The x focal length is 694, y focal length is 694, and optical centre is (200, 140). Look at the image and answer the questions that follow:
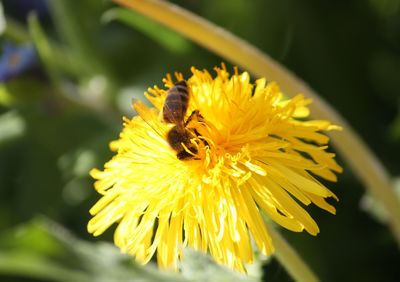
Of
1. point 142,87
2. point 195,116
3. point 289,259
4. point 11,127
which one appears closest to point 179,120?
point 195,116

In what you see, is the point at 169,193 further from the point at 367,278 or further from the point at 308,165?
the point at 367,278

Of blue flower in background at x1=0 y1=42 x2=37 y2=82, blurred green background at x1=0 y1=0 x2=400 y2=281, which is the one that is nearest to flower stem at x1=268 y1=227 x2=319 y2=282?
blurred green background at x1=0 y1=0 x2=400 y2=281

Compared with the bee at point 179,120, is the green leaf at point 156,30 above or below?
above

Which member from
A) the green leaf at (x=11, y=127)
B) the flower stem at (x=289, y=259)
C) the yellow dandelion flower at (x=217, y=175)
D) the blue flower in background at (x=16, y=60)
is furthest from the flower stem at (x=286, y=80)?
the green leaf at (x=11, y=127)

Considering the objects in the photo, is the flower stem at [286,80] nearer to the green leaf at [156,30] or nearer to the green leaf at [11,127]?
the green leaf at [156,30]

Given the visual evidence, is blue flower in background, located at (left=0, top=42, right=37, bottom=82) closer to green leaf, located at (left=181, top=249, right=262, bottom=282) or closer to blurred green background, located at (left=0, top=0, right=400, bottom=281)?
blurred green background, located at (left=0, top=0, right=400, bottom=281)
